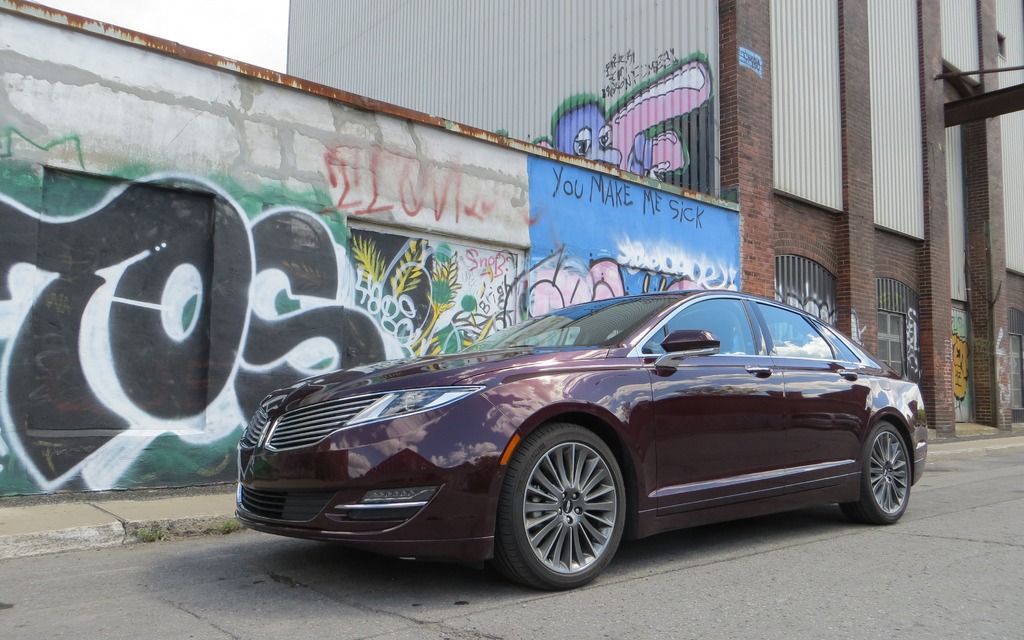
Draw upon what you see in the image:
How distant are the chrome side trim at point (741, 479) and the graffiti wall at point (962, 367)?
1568 centimetres

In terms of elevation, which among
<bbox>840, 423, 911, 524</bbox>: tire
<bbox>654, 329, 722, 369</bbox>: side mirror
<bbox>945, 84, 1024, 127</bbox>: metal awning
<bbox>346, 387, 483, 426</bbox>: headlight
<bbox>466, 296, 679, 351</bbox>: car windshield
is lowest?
<bbox>840, 423, 911, 524</bbox>: tire

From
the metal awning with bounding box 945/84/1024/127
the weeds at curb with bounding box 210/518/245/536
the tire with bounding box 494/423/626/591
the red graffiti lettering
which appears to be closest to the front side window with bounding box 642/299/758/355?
the tire with bounding box 494/423/626/591

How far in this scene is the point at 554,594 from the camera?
3.94 metres

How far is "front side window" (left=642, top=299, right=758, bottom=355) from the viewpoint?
5039 millimetres

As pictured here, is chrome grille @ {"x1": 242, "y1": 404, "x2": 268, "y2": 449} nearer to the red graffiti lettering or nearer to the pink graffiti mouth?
the red graffiti lettering

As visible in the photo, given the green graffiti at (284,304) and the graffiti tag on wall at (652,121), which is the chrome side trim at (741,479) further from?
the graffiti tag on wall at (652,121)

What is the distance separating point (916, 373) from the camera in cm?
1700

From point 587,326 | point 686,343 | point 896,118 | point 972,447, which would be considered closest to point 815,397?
point 686,343

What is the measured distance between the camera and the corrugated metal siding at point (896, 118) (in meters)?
16.2

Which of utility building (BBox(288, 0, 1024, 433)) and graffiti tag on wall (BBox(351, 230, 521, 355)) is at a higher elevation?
utility building (BBox(288, 0, 1024, 433))

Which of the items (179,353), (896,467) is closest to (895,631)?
(896,467)

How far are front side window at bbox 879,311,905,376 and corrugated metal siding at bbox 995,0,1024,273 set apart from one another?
6262 millimetres

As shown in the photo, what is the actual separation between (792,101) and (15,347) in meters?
12.3

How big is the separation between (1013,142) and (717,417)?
2130 centimetres
